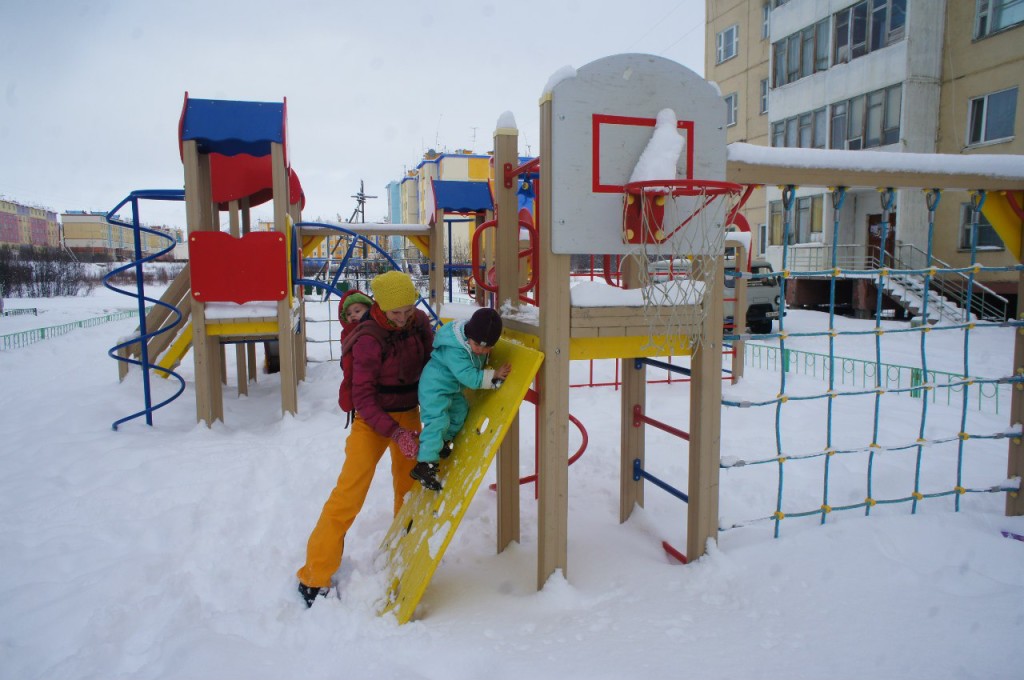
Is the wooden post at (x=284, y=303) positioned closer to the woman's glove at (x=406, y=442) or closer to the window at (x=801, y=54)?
the woman's glove at (x=406, y=442)

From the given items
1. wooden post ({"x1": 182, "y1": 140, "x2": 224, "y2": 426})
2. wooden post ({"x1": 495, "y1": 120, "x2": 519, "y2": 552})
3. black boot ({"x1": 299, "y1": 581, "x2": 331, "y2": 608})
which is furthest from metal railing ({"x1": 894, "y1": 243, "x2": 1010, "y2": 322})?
black boot ({"x1": 299, "y1": 581, "x2": 331, "y2": 608})

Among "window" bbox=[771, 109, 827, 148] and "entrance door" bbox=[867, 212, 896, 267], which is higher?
"window" bbox=[771, 109, 827, 148]

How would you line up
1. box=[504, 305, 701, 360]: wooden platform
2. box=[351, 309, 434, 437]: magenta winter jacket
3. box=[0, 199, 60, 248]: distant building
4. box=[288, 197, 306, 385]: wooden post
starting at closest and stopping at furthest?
1. box=[504, 305, 701, 360]: wooden platform
2. box=[351, 309, 434, 437]: magenta winter jacket
3. box=[288, 197, 306, 385]: wooden post
4. box=[0, 199, 60, 248]: distant building

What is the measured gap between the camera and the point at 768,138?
66.9 ft

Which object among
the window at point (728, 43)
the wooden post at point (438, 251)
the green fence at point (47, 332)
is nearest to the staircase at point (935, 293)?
the wooden post at point (438, 251)

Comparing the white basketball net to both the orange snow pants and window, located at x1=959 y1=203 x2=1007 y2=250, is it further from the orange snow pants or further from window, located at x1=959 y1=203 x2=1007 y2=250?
window, located at x1=959 y1=203 x2=1007 y2=250

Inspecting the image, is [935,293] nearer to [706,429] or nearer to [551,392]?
[706,429]

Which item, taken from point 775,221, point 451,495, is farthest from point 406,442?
point 775,221

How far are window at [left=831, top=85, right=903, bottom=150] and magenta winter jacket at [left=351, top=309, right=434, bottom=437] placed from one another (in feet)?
53.9

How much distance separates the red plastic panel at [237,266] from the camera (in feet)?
18.9

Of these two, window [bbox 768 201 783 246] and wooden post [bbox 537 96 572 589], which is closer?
wooden post [bbox 537 96 572 589]

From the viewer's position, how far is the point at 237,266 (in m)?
5.87

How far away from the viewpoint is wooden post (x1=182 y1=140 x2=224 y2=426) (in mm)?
5645

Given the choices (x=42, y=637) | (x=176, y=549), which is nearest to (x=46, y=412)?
(x=176, y=549)
